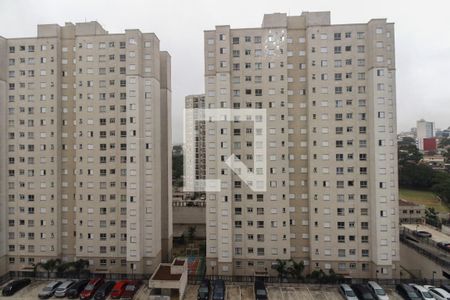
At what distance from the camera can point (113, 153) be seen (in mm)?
29031

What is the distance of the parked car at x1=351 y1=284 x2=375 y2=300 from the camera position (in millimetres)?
23156

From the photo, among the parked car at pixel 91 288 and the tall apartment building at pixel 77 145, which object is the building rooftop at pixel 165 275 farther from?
the parked car at pixel 91 288

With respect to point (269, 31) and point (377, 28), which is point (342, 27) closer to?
point (377, 28)

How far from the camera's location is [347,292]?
23.8 metres

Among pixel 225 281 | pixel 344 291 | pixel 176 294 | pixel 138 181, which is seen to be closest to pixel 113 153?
pixel 138 181

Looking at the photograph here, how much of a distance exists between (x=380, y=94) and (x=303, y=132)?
7.65m

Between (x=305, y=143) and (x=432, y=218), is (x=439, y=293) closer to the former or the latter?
(x=305, y=143)

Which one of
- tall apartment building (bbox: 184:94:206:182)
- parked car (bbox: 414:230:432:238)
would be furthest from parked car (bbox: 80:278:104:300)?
parked car (bbox: 414:230:432:238)

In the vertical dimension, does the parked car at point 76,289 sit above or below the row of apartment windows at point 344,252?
below

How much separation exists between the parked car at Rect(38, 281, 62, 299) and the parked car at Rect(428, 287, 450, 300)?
31.8m

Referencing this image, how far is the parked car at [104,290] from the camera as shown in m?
23.7

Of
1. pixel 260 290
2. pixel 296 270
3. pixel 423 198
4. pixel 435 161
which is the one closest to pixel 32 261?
pixel 260 290

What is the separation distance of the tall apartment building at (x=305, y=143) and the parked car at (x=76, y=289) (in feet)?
37.5

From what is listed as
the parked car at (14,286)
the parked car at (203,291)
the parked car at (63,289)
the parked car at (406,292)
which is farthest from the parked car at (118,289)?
the parked car at (406,292)
